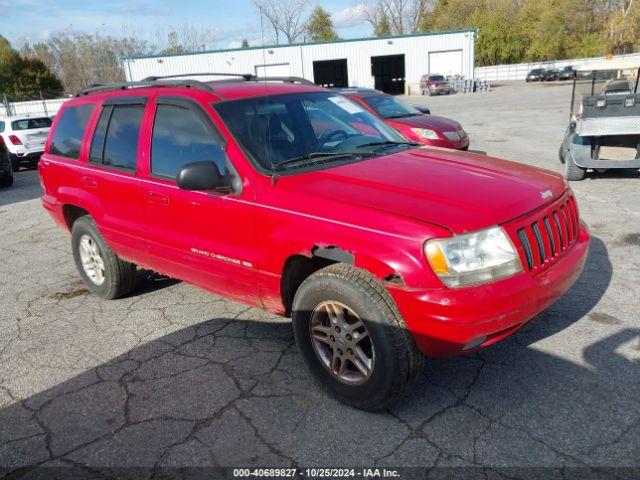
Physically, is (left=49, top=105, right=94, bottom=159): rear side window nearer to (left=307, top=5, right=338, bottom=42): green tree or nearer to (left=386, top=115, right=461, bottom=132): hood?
(left=386, top=115, right=461, bottom=132): hood

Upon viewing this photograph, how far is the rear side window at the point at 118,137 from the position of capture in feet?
13.6

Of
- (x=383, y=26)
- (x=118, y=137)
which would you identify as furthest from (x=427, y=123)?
(x=383, y=26)

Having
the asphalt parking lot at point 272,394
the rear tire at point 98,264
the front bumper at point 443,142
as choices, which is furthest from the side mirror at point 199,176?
the front bumper at point 443,142

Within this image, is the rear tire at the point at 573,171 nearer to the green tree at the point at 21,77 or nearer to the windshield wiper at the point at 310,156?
the windshield wiper at the point at 310,156

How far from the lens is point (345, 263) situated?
9.61 ft

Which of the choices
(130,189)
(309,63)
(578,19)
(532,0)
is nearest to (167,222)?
Result: (130,189)

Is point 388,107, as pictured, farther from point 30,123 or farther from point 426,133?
point 30,123

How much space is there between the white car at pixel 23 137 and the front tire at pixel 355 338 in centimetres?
1451

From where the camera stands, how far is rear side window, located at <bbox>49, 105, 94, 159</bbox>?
4.77 meters

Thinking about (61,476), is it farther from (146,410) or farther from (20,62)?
(20,62)

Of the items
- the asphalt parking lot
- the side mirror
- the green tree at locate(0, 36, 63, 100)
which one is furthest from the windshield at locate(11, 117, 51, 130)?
the green tree at locate(0, 36, 63, 100)

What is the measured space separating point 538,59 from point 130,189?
70.6 meters

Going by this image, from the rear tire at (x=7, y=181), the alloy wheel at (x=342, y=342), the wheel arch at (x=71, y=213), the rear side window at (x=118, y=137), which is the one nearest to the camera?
the alloy wheel at (x=342, y=342)

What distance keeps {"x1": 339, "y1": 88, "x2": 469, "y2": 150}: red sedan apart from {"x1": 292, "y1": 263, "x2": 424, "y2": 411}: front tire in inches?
254
